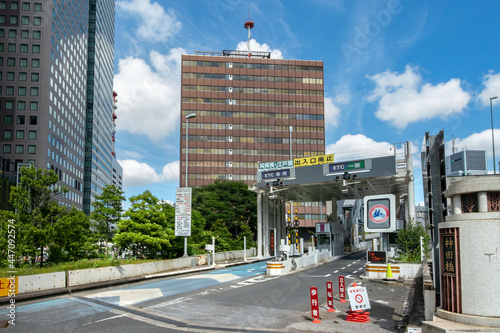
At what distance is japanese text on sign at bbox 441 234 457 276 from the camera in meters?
8.62

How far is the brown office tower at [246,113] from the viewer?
10238cm

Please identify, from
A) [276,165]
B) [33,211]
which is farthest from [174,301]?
[276,165]

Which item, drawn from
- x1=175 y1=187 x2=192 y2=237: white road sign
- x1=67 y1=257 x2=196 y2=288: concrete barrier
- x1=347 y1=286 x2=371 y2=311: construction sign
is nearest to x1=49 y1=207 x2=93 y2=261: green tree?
x1=67 y1=257 x2=196 y2=288: concrete barrier

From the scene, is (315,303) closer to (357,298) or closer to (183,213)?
(357,298)

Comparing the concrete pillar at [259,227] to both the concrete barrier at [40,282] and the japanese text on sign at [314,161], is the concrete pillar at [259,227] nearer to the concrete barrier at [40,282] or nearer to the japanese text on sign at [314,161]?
the japanese text on sign at [314,161]

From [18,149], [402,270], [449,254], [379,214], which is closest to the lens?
[449,254]

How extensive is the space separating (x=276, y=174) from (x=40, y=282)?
1069 inches

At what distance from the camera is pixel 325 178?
39562 mm

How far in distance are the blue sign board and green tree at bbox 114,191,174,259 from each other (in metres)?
14.0

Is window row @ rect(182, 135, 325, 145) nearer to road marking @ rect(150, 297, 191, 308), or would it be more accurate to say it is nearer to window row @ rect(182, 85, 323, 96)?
window row @ rect(182, 85, 323, 96)

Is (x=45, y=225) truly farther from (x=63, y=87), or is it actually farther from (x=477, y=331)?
(x=63, y=87)

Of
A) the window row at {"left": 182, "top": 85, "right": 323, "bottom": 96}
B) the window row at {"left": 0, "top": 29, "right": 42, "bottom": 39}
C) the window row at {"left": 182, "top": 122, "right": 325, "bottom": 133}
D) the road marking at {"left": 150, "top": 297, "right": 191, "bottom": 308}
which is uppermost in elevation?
the window row at {"left": 0, "top": 29, "right": 42, "bottom": 39}

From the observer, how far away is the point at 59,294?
18.9 m

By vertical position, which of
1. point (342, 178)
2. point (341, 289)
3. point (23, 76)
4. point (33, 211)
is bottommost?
point (341, 289)
